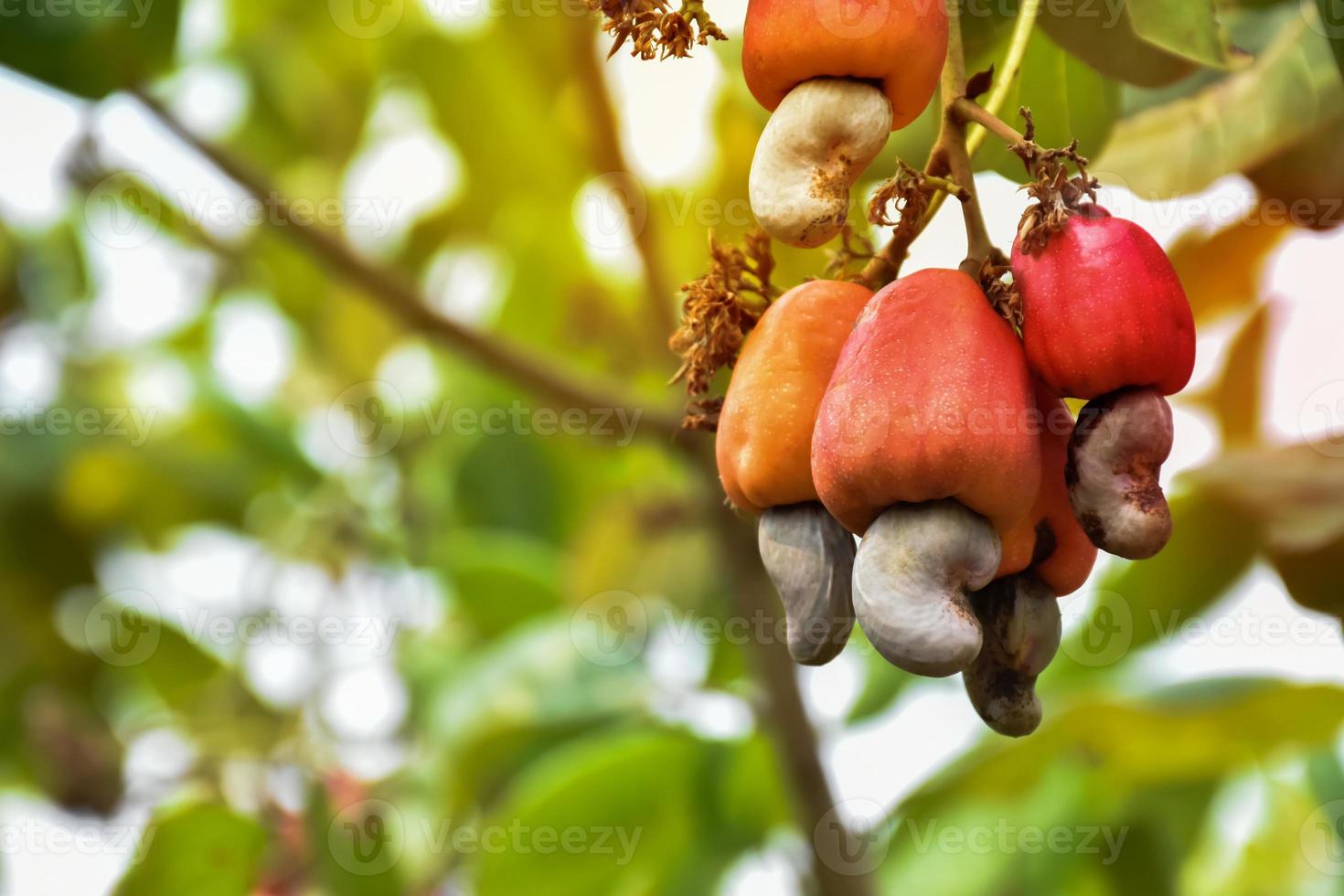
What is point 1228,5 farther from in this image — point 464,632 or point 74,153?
point 464,632

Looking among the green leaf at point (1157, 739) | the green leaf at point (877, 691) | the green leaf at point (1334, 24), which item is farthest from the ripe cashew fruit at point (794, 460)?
the green leaf at point (877, 691)

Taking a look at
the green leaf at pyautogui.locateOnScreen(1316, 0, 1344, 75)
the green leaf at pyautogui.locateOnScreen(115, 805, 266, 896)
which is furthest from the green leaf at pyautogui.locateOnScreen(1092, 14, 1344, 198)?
the green leaf at pyautogui.locateOnScreen(115, 805, 266, 896)

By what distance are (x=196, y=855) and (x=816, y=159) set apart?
114 centimetres

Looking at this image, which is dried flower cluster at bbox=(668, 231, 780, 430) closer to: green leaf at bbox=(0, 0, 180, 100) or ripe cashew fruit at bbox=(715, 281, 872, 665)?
ripe cashew fruit at bbox=(715, 281, 872, 665)

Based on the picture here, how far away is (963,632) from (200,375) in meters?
1.97

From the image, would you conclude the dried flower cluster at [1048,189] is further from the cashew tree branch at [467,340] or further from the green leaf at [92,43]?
the cashew tree branch at [467,340]

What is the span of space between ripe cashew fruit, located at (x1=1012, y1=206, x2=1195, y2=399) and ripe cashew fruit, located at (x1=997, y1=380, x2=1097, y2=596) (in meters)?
0.03

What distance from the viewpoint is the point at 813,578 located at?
0.59 m

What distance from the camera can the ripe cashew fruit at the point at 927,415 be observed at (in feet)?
1.73

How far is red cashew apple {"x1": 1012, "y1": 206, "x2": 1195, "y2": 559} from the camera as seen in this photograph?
54cm

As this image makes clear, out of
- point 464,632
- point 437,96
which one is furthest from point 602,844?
point 437,96

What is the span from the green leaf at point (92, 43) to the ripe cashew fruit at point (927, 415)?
0.75m

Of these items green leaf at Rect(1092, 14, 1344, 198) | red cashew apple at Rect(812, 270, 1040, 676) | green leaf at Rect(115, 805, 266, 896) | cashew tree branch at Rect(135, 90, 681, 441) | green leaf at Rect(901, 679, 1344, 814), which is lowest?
green leaf at Rect(901, 679, 1344, 814)

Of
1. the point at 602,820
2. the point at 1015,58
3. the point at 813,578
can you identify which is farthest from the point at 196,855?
the point at 1015,58
